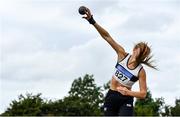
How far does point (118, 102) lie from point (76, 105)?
8508 cm

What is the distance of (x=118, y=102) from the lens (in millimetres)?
11523

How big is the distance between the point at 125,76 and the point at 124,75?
3cm

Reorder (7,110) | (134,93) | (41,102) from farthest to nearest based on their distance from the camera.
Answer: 1. (41,102)
2. (7,110)
3. (134,93)

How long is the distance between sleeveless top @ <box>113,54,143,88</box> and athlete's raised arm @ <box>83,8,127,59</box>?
15cm

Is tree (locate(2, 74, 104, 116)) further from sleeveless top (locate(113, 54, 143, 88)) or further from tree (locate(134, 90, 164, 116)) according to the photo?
sleeveless top (locate(113, 54, 143, 88))

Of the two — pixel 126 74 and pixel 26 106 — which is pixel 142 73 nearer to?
pixel 126 74

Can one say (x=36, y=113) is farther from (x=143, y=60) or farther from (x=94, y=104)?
(x=143, y=60)

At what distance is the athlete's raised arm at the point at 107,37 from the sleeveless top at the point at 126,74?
6.0 inches

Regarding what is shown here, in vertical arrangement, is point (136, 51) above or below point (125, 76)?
above

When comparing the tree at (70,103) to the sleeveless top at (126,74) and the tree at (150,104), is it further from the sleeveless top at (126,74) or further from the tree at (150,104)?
the sleeveless top at (126,74)

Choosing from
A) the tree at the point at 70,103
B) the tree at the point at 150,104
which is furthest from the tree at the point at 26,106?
the tree at the point at 150,104

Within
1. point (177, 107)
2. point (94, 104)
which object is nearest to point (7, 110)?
point (94, 104)

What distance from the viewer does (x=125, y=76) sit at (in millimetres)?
11422

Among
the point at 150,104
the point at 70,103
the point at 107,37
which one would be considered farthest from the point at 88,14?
the point at 150,104
